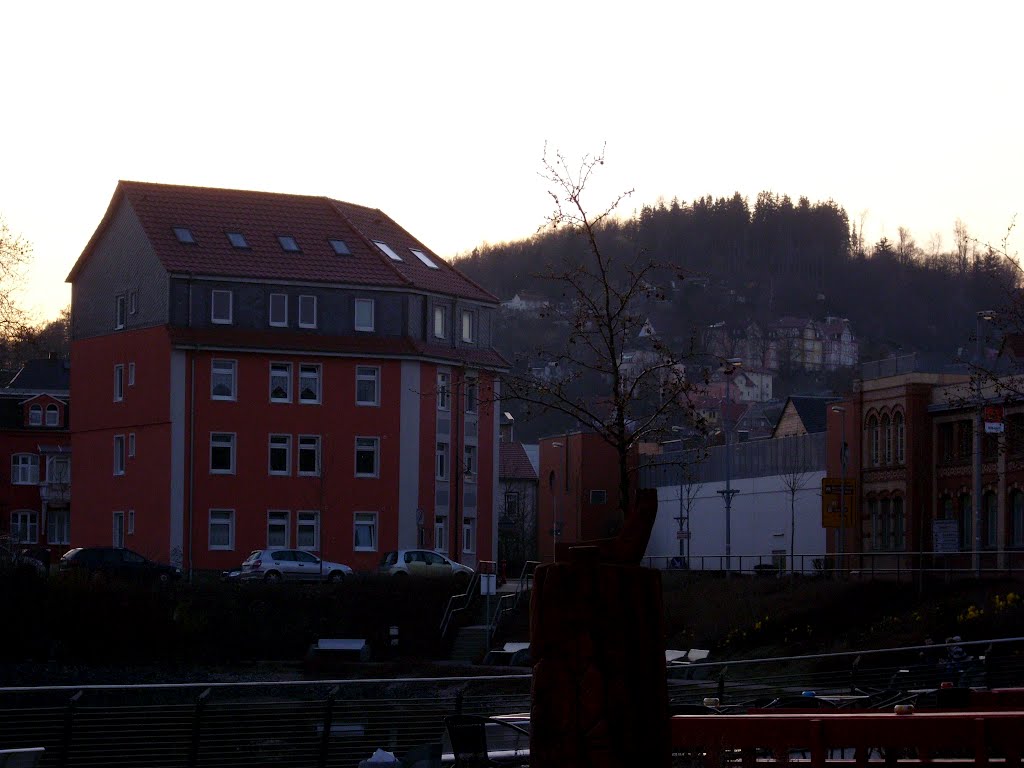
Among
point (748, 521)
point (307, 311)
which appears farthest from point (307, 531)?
point (748, 521)

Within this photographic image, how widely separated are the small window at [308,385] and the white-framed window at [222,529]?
5.59 metres

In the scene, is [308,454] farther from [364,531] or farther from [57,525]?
[57,525]

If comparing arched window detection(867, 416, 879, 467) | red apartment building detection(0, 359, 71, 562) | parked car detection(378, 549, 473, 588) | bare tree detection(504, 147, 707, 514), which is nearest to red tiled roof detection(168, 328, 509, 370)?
parked car detection(378, 549, 473, 588)

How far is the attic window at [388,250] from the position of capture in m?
69.3

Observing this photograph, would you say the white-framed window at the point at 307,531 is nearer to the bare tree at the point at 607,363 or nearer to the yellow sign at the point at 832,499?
the yellow sign at the point at 832,499

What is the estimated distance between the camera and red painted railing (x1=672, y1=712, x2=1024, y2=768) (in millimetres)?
10164

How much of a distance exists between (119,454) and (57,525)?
29193 mm

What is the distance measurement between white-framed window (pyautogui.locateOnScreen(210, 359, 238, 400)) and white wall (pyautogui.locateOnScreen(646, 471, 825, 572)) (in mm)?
19071

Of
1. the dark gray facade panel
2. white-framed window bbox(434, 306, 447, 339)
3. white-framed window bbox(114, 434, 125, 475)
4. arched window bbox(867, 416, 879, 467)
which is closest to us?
arched window bbox(867, 416, 879, 467)

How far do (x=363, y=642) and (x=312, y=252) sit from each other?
2191 centimetres

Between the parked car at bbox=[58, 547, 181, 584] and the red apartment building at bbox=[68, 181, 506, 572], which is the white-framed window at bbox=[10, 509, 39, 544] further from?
the parked car at bbox=[58, 547, 181, 584]

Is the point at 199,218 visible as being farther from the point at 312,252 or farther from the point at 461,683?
the point at 461,683

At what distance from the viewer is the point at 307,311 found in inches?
2601

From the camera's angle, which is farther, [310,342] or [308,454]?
[310,342]
